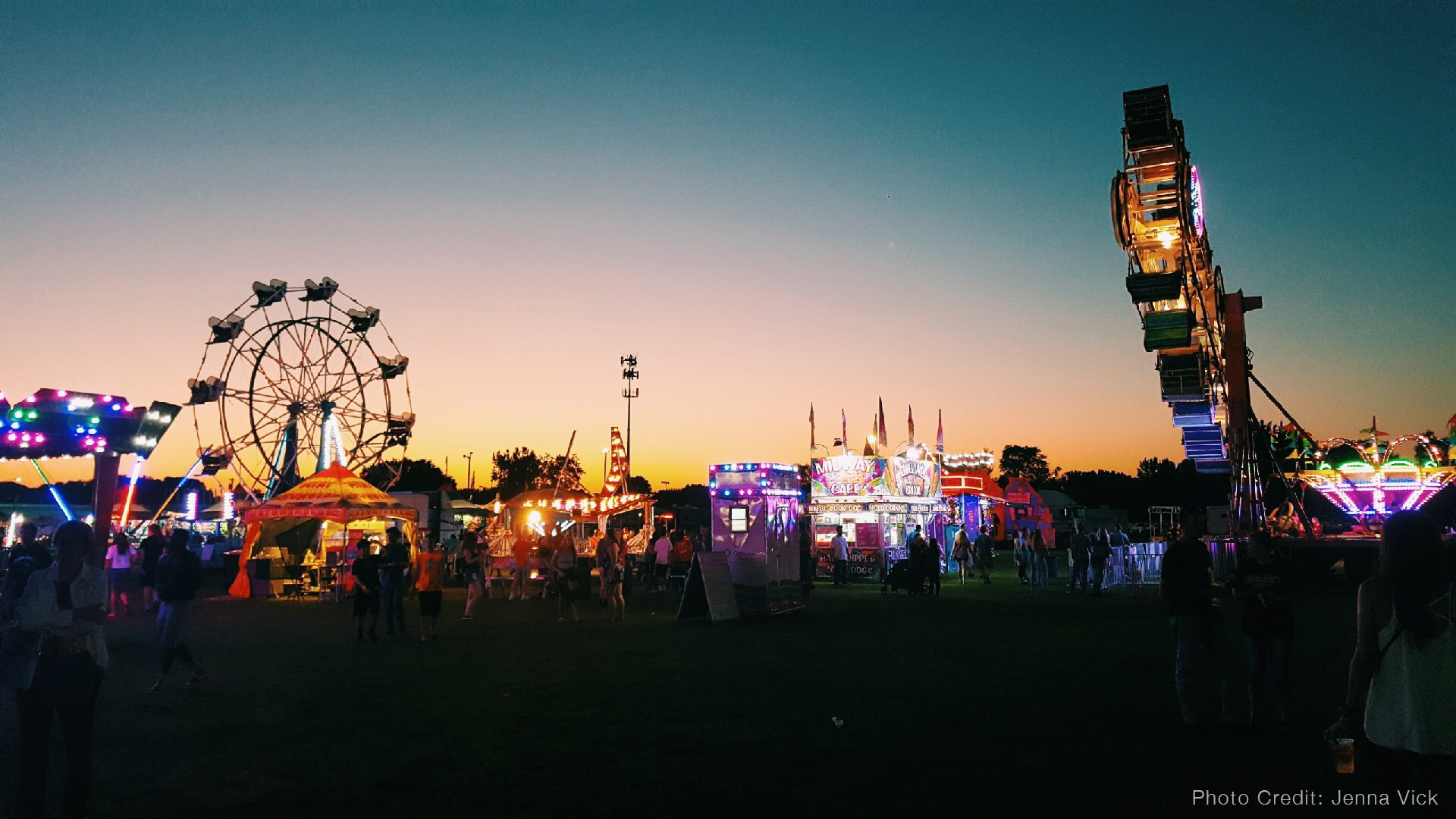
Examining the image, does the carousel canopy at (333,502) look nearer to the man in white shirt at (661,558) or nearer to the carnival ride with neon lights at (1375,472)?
the man in white shirt at (661,558)

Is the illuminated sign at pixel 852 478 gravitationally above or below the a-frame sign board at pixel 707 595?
above

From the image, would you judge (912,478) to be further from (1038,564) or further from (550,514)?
(550,514)

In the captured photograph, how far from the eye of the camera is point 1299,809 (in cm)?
501

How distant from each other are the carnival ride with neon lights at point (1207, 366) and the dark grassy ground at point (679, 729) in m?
8.52

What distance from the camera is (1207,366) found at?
21.7 metres

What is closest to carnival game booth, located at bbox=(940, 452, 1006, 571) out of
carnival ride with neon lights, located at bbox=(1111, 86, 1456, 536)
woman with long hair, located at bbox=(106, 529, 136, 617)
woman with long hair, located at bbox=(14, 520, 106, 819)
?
carnival ride with neon lights, located at bbox=(1111, 86, 1456, 536)

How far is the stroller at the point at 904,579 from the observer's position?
21.8 m

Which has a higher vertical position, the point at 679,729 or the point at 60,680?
the point at 60,680

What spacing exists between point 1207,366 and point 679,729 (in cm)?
1863

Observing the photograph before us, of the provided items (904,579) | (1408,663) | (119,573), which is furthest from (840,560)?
(1408,663)

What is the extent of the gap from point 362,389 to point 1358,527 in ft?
107

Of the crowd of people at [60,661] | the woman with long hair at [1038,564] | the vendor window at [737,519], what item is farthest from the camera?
the vendor window at [737,519]

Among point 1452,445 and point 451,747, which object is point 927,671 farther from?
point 1452,445

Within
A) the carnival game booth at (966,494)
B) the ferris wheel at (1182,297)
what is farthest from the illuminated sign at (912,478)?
the ferris wheel at (1182,297)
